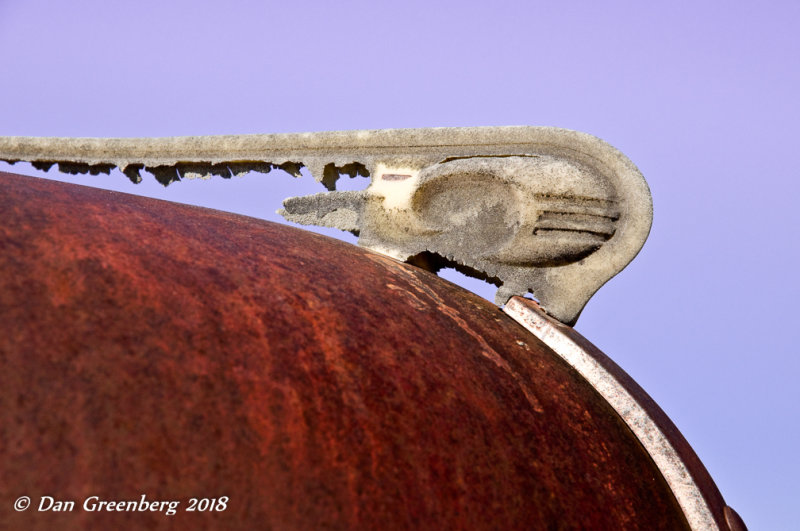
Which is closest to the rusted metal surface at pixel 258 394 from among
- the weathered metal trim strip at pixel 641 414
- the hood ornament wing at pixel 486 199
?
the weathered metal trim strip at pixel 641 414

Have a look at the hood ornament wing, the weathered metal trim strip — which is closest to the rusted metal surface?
the weathered metal trim strip

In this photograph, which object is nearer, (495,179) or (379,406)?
(379,406)

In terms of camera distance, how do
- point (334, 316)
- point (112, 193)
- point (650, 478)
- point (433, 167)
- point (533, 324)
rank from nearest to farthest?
point (334, 316), point (112, 193), point (650, 478), point (533, 324), point (433, 167)

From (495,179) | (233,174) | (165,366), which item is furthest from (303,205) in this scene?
(165,366)

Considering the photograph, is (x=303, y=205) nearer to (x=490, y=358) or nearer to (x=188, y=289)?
(x=490, y=358)

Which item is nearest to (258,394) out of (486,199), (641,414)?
(641,414)

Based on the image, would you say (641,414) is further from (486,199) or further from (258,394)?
(258,394)
